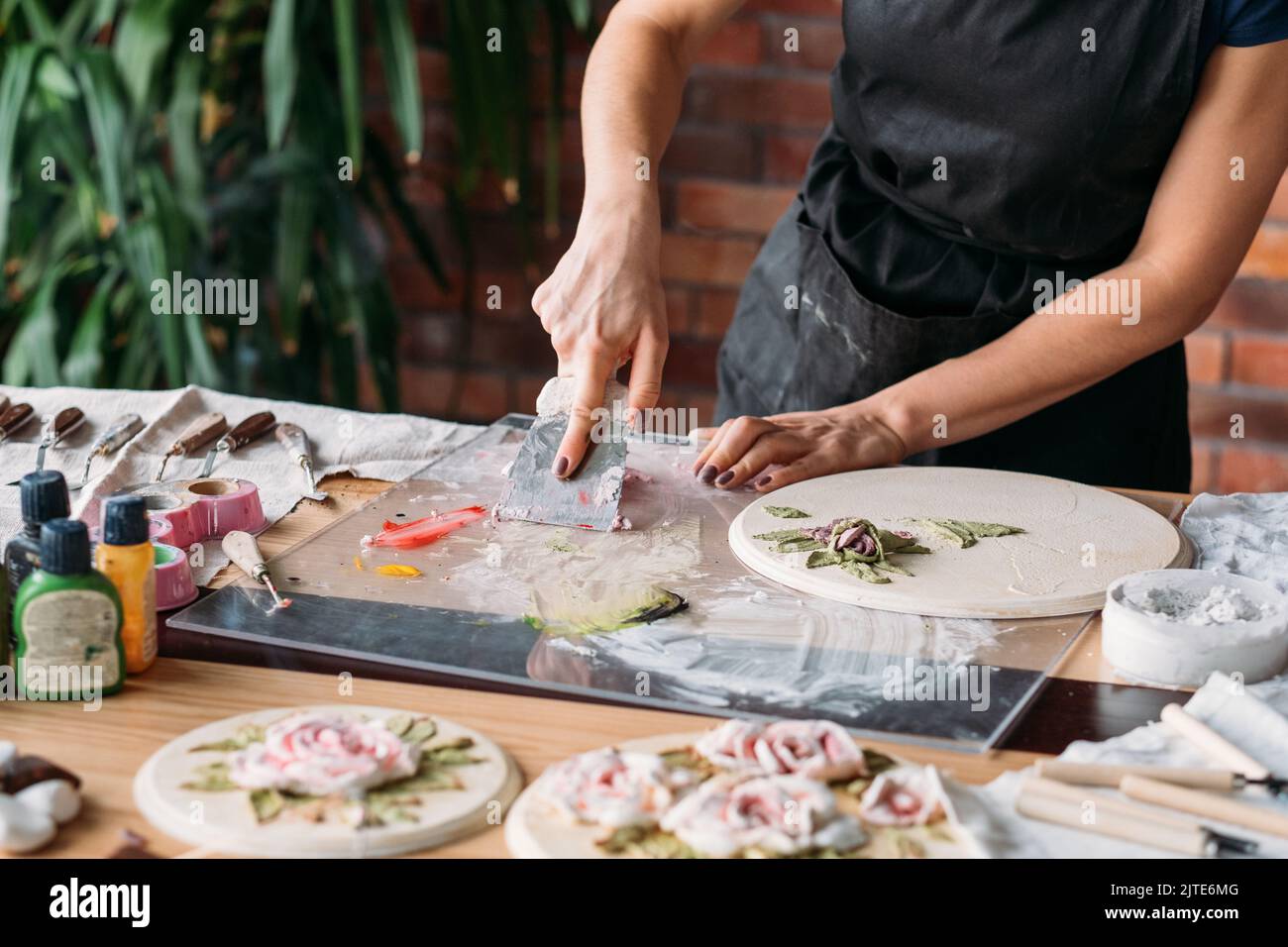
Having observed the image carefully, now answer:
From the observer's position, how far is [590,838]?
803 millimetres

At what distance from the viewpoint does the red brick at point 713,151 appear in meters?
2.78

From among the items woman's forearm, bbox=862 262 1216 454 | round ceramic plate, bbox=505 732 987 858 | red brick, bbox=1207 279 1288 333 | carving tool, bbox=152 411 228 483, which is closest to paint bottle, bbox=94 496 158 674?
round ceramic plate, bbox=505 732 987 858

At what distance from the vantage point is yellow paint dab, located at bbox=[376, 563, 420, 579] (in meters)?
1.19

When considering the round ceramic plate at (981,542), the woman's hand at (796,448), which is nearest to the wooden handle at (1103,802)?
the round ceramic plate at (981,542)

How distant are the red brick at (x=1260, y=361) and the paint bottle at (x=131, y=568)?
7.00 feet

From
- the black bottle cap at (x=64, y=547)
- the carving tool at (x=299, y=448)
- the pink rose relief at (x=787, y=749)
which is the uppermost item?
the black bottle cap at (x=64, y=547)

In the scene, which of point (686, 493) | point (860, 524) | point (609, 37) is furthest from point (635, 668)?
point (609, 37)

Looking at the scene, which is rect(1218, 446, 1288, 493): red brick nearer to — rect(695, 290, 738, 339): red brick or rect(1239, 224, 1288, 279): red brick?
rect(1239, 224, 1288, 279): red brick

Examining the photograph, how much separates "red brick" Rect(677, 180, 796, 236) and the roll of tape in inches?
71.7

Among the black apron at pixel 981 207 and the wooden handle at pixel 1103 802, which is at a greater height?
the black apron at pixel 981 207

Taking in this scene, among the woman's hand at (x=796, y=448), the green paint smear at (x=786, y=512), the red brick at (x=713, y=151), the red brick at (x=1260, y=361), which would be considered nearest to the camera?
the green paint smear at (x=786, y=512)

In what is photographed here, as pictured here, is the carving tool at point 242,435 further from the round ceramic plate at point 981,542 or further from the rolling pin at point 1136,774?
the rolling pin at point 1136,774

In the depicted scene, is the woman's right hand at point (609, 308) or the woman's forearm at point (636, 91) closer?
the woman's right hand at point (609, 308)
